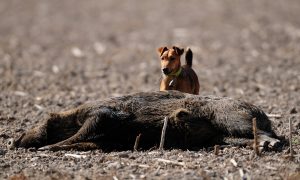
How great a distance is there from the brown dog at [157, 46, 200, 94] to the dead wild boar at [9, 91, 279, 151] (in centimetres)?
73

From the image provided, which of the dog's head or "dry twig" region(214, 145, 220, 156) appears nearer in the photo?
"dry twig" region(214, 145, 220, 156)

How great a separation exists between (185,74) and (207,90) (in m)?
3.43

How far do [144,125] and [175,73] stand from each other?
118cm

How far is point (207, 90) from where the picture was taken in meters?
12.8

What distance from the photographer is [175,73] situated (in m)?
9.18

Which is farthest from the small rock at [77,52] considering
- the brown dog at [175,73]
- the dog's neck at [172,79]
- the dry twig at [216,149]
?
the dry twig at [216,149]

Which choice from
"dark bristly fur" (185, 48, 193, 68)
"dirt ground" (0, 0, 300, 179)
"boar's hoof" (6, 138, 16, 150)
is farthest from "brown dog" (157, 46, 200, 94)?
"boar's hoof" (6, 138, 16, 150)

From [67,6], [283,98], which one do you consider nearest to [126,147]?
[283,98]

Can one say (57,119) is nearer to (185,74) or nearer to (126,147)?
(126,147)

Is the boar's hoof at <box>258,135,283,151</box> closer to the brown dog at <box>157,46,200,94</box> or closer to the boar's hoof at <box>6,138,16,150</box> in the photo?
the brown dog at <box>157,46,200,94</box>

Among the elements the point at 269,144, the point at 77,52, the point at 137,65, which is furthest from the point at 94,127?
the point at 77,52

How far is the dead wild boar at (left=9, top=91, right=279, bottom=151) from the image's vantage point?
27.0 feet

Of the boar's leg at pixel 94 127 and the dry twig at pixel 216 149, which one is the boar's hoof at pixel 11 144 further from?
the dry twig at pixel 216 149

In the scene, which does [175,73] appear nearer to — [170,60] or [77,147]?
[170,60]
